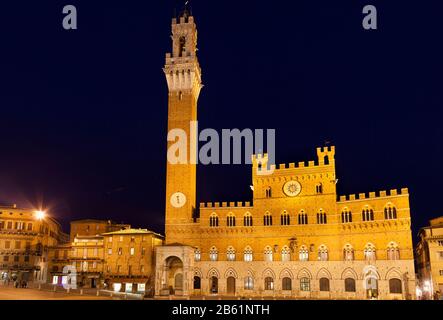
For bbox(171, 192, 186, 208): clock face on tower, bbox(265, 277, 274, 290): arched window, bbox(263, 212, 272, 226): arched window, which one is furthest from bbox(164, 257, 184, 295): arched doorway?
bbox(263, 212, 272, 226): arched window

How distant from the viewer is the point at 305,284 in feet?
187

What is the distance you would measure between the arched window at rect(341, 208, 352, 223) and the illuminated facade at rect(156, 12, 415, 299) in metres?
0.13

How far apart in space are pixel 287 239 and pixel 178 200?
1660 cm

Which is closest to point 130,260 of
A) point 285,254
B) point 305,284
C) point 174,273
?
point 174,273

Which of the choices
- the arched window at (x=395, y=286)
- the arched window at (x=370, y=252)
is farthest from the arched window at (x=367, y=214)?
the arched window at (x=395, y=286)

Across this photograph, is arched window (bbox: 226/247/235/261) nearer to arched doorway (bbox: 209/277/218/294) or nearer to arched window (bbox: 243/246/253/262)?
arched window (bbox: 243/246/253/262)

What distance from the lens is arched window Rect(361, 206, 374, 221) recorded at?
55.8 metres

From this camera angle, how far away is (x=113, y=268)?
64.4 meters

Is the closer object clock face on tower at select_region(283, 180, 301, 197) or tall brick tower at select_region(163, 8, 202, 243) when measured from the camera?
clock face on tower at select_region(283, 180, 301, 197)

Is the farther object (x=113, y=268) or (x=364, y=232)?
(x=113, y=268)

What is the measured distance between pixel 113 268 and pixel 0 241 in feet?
63.3
